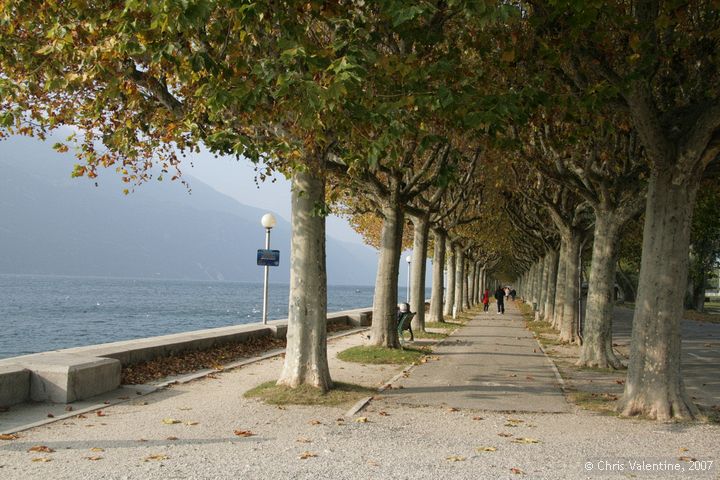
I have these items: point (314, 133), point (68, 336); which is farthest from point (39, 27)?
point (68, 336)

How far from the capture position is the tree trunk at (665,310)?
10297 mm

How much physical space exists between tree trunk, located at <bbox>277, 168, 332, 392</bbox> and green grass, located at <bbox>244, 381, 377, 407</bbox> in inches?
6.2

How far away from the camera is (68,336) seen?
1663 inches

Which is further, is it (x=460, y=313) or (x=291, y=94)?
(x=460, y=313)

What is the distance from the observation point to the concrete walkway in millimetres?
11352

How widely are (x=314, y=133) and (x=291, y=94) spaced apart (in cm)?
171

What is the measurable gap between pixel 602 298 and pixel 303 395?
27.9ft

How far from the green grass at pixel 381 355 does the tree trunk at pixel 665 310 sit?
6736mm

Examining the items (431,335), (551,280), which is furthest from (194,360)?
(551,280)

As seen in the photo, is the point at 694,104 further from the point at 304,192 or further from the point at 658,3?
the point at 304,192

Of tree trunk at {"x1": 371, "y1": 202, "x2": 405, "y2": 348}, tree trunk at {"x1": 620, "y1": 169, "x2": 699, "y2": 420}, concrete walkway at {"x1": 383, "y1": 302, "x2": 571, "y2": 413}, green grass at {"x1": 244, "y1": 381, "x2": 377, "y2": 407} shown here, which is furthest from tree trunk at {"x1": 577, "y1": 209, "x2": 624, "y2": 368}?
green grass at {"x1": 244, "y1": 381, "x2": 377, "y2": 407}

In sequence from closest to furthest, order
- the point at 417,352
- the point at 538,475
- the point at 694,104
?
1. the point at 538,475
2. the point at 694,104
3. the point at 417,352

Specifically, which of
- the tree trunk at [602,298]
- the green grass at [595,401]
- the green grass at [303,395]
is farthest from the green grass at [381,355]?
the green grass at [595,401]

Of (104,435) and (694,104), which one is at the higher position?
(694,104)
